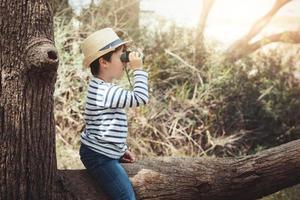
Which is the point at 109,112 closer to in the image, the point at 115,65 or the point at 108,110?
the point at 108,110

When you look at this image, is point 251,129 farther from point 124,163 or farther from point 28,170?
point 28,170

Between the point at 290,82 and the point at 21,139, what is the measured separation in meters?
5.75

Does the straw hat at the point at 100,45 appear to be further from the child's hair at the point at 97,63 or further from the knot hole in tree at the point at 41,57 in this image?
the knot hole in tree at the point at 41,57

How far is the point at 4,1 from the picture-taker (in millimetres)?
2686

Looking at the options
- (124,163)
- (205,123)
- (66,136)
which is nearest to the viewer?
(124,163)

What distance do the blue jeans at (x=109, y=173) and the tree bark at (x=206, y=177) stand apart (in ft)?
0.36

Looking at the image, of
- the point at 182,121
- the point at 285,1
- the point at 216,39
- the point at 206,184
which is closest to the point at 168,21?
the point at 216,39

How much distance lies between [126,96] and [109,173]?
0.43 meters

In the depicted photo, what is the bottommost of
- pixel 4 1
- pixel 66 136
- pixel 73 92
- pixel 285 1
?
pixel 66 136

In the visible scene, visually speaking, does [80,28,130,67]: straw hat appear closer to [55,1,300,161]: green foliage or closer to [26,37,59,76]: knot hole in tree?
[26,37,59,76]: knot hole in tree

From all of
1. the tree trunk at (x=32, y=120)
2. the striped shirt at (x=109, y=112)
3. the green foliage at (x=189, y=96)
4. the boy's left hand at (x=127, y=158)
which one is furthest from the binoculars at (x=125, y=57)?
the green foliage at (x=189, y=96)

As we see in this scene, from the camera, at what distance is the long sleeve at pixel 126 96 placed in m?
2.93

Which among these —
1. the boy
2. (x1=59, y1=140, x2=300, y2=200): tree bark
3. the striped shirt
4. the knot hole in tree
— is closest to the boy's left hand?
(x1=59, y1=140, x2=300, y2=200): tree bark

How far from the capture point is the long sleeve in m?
2.93
